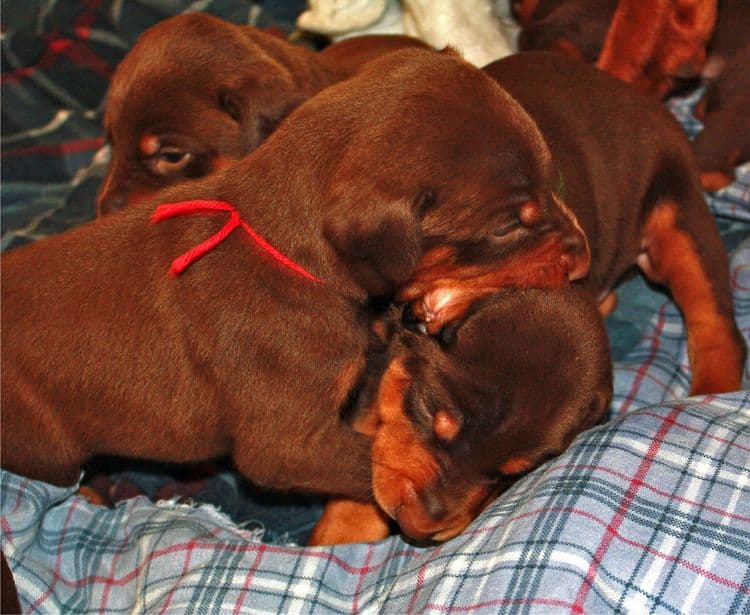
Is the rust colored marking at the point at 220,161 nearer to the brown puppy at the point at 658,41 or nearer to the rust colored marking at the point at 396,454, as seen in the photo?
the rust colored marking at the point at 396,454

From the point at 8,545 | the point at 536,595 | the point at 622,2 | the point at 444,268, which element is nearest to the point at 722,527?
the point at 536,595

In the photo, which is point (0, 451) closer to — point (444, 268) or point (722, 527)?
point (444, 268)

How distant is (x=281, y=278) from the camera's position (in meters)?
2.81

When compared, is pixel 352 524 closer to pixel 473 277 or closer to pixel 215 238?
pixel 473 277

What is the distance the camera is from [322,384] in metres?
2.83

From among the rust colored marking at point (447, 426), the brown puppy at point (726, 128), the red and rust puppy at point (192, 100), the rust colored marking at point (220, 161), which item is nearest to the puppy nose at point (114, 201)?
the red and rust puppy at point (192, 100)

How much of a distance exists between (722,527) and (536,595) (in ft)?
1.74

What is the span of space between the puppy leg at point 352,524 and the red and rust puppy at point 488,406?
0.40m

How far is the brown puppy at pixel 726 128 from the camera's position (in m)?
3.91

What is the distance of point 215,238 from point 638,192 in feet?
5.33

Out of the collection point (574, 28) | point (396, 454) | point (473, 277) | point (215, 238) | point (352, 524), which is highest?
point (215, 238)

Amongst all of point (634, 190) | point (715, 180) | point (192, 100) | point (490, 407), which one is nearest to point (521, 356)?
point (490, 407)

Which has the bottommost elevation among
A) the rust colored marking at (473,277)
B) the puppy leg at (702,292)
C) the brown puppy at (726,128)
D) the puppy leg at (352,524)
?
the puppy leg at (352,524)

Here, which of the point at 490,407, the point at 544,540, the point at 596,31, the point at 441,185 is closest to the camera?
→ the point at 544,540
